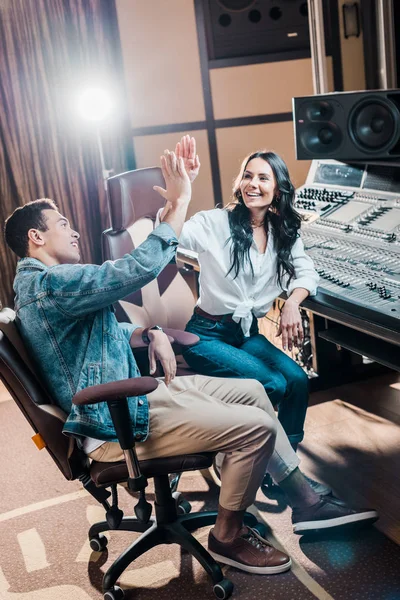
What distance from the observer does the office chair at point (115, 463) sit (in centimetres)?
171

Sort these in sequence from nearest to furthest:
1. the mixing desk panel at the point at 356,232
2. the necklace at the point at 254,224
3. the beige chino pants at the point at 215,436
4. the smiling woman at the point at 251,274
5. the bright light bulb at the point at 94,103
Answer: the beige chino pants at the point at 215,436
the mixing desk panel at the point at 356,232
the smiling woman at the point at 251,274
the necklace at the point at 254,224
the bright light bulb at the point at 94,103

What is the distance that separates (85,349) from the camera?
6.01 feet

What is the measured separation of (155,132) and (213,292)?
2.87m

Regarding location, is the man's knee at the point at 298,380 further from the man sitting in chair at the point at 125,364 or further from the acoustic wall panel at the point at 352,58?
the acoustic wall panel at the point at 352,58

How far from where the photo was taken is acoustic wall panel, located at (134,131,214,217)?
500 cm

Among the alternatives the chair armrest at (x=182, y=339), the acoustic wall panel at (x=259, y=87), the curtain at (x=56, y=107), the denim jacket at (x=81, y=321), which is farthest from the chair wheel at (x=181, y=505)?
the acoustic wall panel at (x=259, y=87)

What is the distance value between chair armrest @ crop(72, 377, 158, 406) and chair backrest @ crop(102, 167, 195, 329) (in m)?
0.98

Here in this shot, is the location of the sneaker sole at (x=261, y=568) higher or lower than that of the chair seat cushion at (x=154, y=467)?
lower

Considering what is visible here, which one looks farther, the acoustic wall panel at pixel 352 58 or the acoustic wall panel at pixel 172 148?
the acoustic wall panel at pixel 172 148

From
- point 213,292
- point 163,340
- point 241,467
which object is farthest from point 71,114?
point 241,467

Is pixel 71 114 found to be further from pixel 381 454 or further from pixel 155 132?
pixel 381 454

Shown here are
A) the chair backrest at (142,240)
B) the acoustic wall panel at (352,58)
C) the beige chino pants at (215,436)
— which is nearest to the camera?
the beige chino pants at (215,436)

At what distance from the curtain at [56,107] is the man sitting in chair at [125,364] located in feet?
9.59

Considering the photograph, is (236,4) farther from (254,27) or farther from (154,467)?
(154,467)
